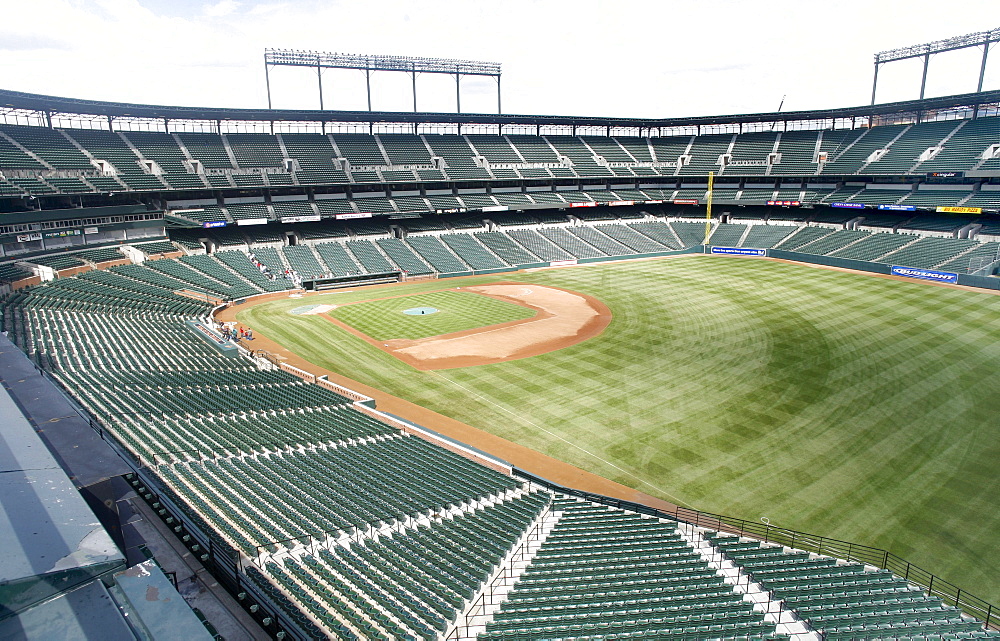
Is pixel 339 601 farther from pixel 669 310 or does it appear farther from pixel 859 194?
pixel 859 194

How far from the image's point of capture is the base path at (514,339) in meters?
35.7

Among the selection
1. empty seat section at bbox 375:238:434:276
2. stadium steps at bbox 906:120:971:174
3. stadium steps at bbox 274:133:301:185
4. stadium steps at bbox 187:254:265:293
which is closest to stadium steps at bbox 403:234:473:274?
empty seat section at bbox 375:238:434:276

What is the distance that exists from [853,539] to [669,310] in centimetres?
3003

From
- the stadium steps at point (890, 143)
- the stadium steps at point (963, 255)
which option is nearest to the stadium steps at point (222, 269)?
the stadium steps at point (963, 255)

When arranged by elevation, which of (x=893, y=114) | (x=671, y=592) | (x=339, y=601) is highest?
(x=893, y=114)

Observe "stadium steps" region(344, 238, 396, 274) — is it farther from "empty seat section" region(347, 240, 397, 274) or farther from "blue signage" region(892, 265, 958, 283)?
"blue signage" region(892, 265, 958, 283)

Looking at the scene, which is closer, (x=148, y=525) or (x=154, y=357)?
(x=148, y=525)

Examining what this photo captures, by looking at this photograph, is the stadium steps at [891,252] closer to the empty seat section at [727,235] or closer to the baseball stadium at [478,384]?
the baseball stadium at [478,384]

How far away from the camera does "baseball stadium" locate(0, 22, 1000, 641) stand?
11.3 m

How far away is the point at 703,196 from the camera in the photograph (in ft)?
279

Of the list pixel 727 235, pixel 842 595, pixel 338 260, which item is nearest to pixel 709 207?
pixel 727 235

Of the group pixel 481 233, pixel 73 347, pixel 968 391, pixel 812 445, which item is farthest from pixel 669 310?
pixel 73 347

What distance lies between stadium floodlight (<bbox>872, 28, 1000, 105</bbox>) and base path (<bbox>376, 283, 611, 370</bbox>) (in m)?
57.6

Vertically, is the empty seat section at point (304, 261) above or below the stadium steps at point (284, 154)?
below
